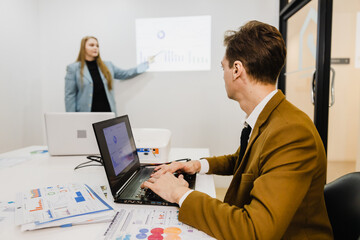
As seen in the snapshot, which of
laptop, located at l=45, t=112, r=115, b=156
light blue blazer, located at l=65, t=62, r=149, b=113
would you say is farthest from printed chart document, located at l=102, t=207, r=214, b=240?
light blue blazer, located at l=65, t=62, r=149, b=113

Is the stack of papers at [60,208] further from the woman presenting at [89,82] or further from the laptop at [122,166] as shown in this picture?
the woman presenting at [89,82]

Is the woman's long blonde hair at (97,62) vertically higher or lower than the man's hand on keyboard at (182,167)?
higher

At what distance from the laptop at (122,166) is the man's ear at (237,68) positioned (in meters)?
0.51

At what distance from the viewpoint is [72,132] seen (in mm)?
1653

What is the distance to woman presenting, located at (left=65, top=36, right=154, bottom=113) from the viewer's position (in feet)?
9.83

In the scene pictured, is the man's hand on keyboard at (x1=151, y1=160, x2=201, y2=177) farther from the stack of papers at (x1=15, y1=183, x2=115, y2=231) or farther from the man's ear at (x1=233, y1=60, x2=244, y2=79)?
the man's ear at (x1=233, y1=60, x2=244, y2=79)

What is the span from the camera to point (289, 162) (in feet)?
2.35

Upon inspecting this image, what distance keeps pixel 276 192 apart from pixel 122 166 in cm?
66

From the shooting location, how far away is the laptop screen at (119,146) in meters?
1.01

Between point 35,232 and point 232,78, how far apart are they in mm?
876

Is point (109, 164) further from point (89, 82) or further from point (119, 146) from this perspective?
point (89, 82)

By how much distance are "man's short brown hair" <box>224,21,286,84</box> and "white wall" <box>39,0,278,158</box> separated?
2.31 m

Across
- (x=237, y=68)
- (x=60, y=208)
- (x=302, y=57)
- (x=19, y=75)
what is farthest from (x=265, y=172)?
(x=19, y=75)

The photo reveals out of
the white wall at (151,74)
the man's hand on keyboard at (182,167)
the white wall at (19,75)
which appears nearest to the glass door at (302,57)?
the white wall at (151,74)
